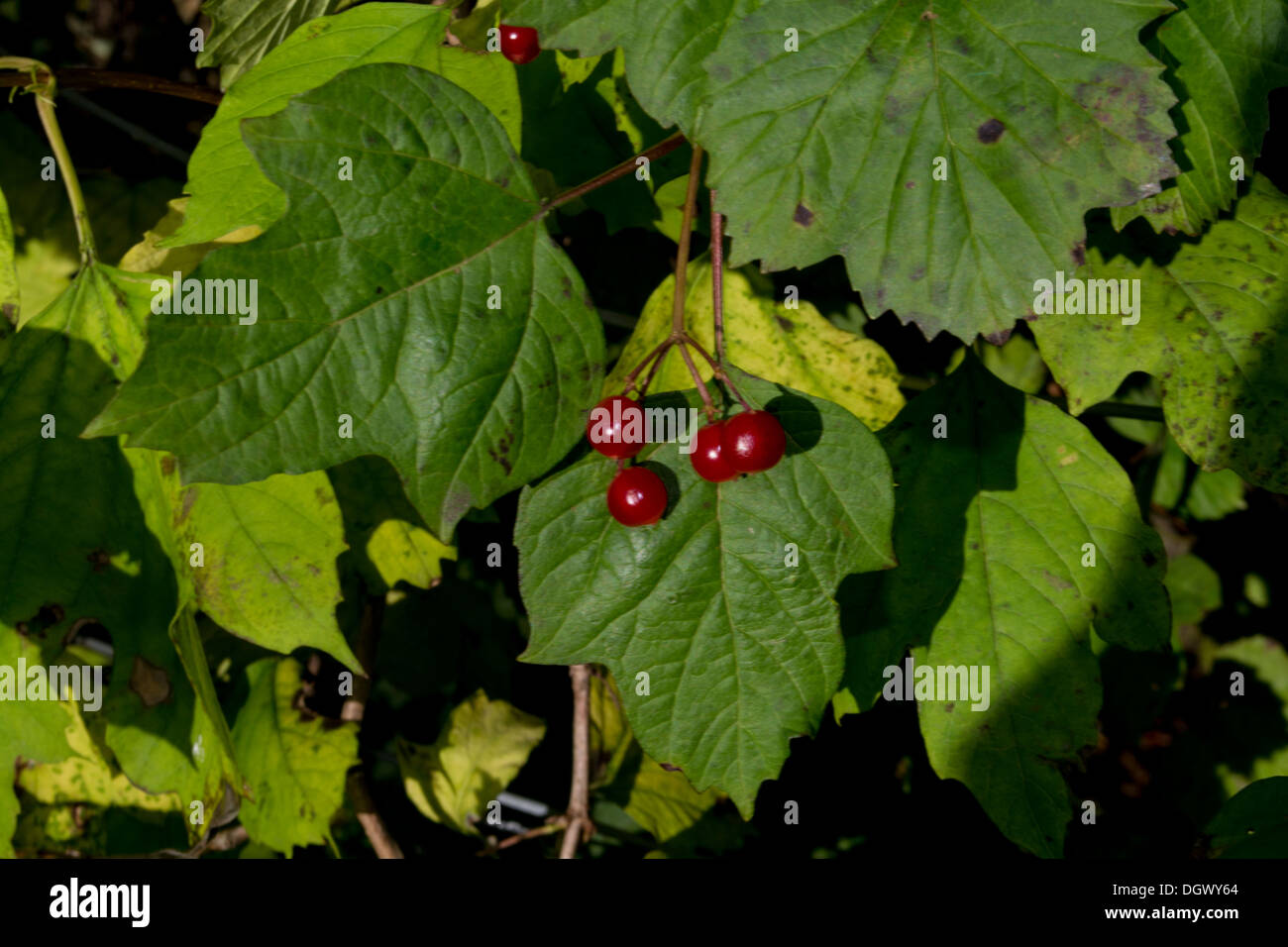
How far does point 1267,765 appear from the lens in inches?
89.2

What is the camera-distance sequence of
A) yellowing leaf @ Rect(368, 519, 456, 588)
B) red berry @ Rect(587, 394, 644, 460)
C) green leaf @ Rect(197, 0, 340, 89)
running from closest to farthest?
1. red berry @ Rect(587, 394, 644, 460)
2. green leaf @ Rect(197, 0, 340, 89)
3. yellowing leaf @ Rect(368, 519, 456, 588)

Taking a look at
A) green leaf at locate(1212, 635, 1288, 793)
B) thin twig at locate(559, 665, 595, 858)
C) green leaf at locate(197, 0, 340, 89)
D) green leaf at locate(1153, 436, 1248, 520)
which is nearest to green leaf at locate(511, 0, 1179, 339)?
green leaf at locate(197, 0, 340, 89)

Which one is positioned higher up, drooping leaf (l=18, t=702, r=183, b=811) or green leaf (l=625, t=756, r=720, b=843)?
drooping leaf (l=18, t=702, r=183, b=811)

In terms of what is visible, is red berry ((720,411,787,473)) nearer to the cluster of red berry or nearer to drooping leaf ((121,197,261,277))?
the cluster of red berry

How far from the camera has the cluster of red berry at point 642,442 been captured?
109cm

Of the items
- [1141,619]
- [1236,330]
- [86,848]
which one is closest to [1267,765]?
[1141,619]

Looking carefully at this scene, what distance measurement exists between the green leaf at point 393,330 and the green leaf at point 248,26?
19.3 inches

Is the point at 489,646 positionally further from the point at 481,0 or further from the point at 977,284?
the point at 977,284

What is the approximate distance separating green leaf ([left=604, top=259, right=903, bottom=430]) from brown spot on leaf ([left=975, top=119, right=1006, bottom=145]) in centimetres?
41

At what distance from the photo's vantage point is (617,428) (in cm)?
112

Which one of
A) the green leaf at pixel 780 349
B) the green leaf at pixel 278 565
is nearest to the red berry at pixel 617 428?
the green leaf at pixel 780 349

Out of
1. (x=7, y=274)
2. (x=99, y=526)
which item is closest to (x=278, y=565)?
(x=99, y=526)

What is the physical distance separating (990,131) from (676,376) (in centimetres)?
51

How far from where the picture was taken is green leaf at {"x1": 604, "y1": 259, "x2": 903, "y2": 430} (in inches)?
57.2
